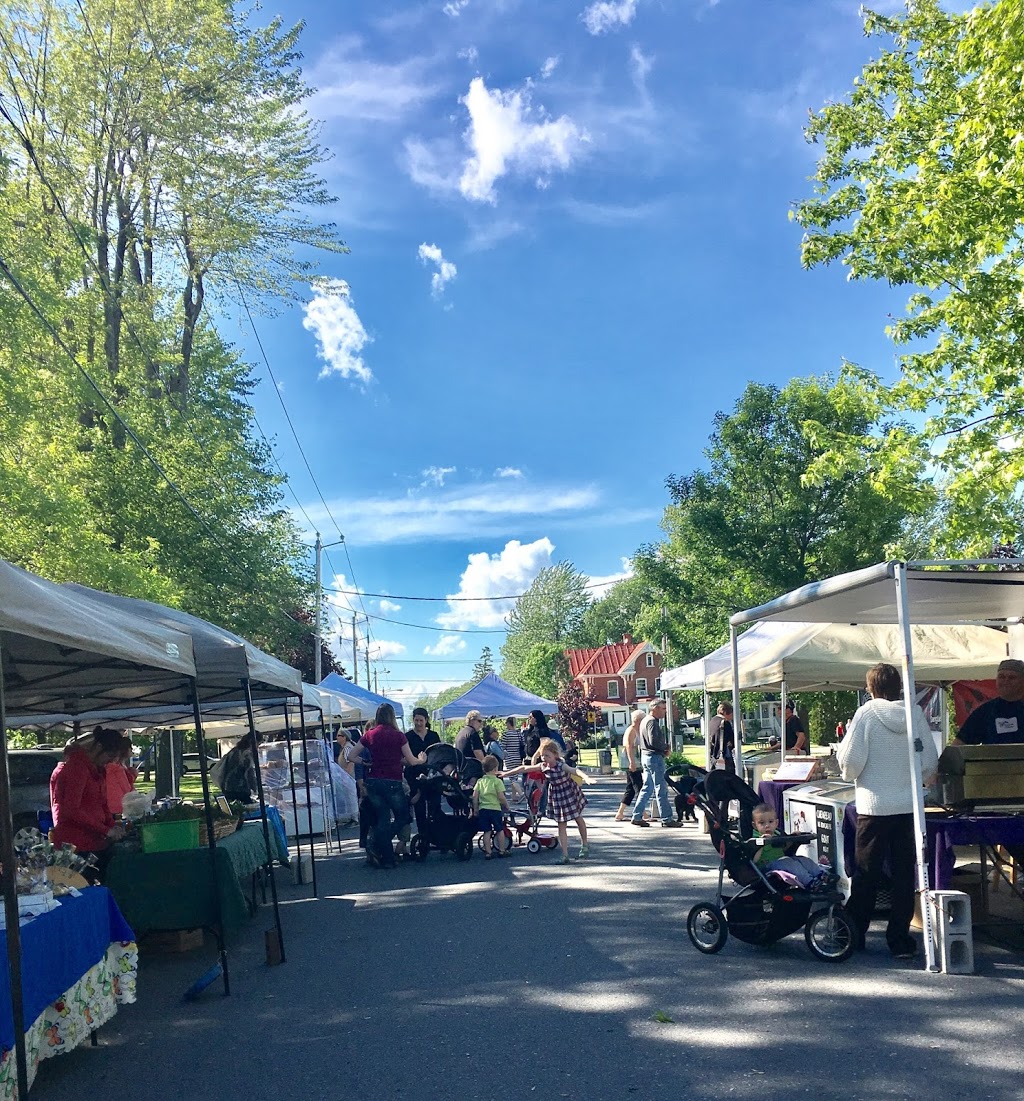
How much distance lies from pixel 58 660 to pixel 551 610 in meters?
107

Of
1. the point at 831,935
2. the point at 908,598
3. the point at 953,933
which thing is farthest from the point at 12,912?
the point at 908,598

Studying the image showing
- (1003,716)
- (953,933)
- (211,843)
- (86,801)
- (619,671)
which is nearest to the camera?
(953,933)

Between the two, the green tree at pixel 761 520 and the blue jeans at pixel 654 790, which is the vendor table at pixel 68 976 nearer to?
the blue jeans at pixel 654 790

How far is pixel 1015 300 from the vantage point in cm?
1273

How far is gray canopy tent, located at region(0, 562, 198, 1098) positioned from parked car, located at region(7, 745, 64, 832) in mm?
4045

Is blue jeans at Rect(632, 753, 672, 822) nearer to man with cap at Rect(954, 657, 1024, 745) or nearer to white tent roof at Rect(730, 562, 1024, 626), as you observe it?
white tent roof at Rect(730, 562, 1024, 626)

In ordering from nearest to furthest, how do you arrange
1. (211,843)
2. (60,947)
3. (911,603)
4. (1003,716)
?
(60,947) → (211,843) → (1003,716) → (911,603)

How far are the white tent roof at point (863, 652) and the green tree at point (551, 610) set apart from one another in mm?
97689

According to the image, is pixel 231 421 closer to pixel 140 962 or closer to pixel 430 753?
pixel 430 753

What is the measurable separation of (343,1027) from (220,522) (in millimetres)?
20737

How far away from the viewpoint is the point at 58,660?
664cm

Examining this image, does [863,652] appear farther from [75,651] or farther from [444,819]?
[75,651]

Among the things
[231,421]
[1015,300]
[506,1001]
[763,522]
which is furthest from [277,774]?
[763,522]

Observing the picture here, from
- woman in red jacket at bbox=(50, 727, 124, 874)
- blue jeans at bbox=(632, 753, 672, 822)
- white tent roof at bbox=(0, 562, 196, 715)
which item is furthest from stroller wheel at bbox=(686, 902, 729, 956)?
blue jeans at bbox=(632, 753, 672, 822)
